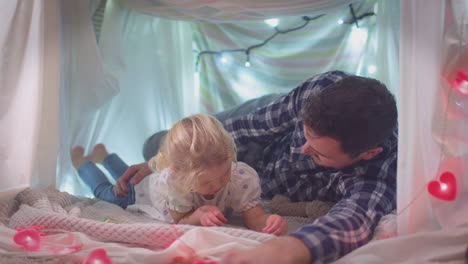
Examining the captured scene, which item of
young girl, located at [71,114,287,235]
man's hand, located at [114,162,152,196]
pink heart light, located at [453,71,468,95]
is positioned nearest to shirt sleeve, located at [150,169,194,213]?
young girl, located at [71,114,287,235]

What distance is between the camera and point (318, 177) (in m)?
1.52

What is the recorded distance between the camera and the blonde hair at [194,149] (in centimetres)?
127

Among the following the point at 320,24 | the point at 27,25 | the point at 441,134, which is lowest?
the point at 441,134

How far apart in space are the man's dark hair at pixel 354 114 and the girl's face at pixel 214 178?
0.94 feet

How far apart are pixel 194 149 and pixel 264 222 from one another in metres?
0.31

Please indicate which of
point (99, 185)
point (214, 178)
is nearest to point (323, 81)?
point (214, 178)

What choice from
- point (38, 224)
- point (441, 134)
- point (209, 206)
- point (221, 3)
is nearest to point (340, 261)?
point (441, 134)

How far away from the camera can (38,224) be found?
1235mm

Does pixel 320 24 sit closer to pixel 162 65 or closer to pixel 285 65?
pixel 285 65

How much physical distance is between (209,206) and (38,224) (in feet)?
1.61

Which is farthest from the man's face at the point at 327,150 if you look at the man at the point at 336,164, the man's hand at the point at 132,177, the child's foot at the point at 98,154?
the child's foot at the point at 98,154

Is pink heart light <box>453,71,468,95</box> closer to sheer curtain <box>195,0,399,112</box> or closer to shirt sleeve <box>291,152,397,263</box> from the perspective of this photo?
shirt sleeve <box>291,152,397,263</box>

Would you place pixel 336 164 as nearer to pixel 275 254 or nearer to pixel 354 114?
pixel 354 114

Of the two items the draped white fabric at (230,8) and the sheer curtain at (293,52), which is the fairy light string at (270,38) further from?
the draped white fabric at (230,8)
